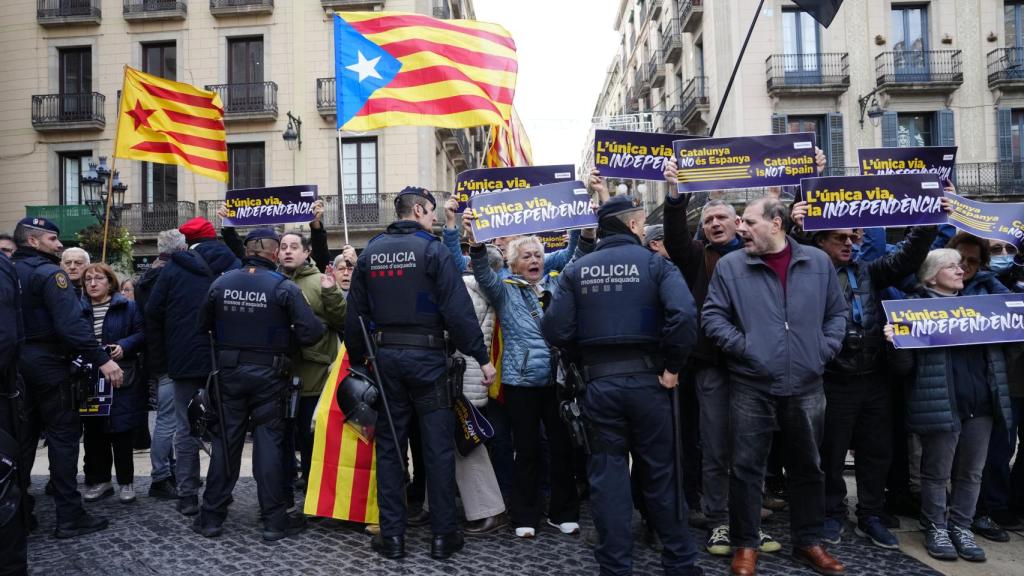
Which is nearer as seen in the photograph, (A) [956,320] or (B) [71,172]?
(A) [956,320]

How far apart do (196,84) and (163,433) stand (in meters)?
20.5

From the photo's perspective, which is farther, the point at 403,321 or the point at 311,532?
the point at 311,532

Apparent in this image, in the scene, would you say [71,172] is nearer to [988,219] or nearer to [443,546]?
[443,546]

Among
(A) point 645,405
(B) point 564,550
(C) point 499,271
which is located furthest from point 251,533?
(A) point 645,405

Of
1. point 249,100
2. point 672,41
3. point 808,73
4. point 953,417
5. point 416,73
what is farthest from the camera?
point 672,41

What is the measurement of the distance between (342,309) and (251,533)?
5.22ft

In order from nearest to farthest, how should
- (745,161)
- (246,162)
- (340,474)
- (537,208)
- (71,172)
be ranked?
(340,474)
(745,161)
(537,208)
(246,162)
(71,172)

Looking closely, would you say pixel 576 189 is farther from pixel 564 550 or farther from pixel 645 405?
pixel 564 550

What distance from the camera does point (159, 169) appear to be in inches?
932

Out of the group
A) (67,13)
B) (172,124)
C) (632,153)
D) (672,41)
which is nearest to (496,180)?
(632,153)

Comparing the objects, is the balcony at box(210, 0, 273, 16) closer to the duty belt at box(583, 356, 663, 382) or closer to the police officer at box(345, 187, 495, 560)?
the police officer at box(345, 187, 495, 560)

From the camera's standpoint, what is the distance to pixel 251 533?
469 centimetres

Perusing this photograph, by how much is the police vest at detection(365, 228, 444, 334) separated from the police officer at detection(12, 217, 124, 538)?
193 centimetres

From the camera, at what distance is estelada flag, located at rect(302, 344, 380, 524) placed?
4.73 meters
